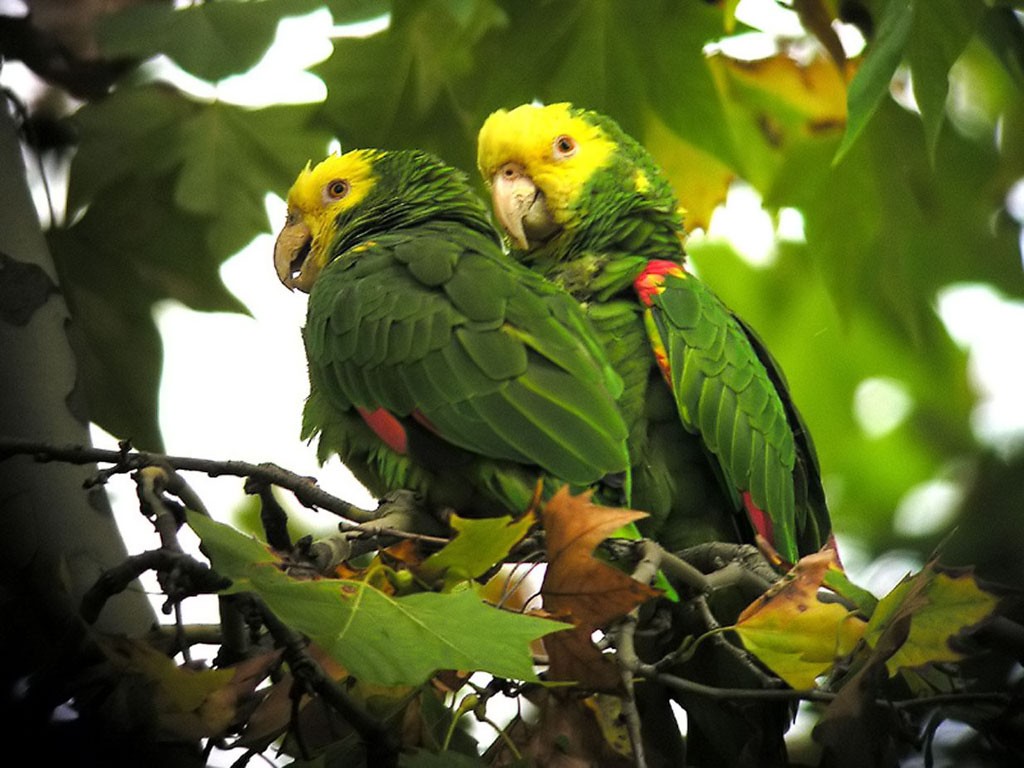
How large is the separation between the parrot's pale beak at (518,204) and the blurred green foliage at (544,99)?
117 mm

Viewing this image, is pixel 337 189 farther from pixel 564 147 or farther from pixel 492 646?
pixel 492 646

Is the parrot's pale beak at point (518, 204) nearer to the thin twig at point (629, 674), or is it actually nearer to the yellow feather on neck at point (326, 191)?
the yellow feather on neck at point (326, 191)

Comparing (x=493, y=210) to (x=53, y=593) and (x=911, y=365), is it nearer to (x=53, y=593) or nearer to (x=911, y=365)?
(x=911, y=365)

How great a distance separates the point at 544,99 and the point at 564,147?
0.14m

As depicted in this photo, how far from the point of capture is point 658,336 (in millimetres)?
2291

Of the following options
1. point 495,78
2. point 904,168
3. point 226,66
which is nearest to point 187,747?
point 226,66

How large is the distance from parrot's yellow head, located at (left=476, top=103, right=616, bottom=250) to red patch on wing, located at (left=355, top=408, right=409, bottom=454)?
759 millimetres

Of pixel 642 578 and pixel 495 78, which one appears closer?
pixel 642 578

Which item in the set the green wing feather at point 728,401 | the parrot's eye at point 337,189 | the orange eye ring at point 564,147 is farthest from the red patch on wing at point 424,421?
the orange eye ring at point 564,147

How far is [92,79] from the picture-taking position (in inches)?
98.4

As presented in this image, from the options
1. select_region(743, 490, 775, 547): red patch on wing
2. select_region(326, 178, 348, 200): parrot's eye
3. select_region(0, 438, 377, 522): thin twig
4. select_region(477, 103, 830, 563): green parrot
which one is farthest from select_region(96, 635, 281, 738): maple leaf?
select_region(326, 178, 348, 200): parrot's eye

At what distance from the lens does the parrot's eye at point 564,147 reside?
2527 millimetres

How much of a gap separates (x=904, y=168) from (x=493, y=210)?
0.84 metres

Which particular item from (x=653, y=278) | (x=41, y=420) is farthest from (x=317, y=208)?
(x=41, y=420)
